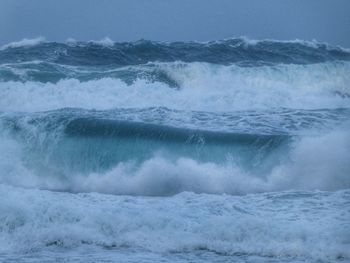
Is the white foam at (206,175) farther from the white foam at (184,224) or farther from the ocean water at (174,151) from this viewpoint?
the white foam at (184,224)

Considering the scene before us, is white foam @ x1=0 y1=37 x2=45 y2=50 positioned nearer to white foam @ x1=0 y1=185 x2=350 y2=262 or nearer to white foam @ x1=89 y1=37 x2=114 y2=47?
white foam @ x1=89 y1=37 x2=114 y2=47

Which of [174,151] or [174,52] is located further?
[174,52]

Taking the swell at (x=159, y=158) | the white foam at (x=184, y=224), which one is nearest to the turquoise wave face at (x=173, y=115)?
the swell at (x=159, y=158)

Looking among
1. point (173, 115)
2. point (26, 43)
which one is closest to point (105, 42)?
point (26, 43)

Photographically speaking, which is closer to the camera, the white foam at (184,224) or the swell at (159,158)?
the white foam at (184,224)

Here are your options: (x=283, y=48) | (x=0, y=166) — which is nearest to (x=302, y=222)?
(x=0, y=166)

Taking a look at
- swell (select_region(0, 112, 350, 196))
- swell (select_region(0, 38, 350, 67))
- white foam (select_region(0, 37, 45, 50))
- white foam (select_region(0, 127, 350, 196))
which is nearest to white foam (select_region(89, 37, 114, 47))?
swell (select_region(0, 38, 350, 67))

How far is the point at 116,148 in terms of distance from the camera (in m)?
5.48

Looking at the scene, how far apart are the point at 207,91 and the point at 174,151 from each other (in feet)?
5.31

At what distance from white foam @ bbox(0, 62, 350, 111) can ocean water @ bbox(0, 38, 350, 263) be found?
0.06 ft

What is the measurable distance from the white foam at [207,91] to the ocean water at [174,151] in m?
0.02

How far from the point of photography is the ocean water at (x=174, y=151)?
357 cm

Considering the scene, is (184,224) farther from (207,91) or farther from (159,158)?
(207,91)

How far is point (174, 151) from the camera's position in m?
5.29
